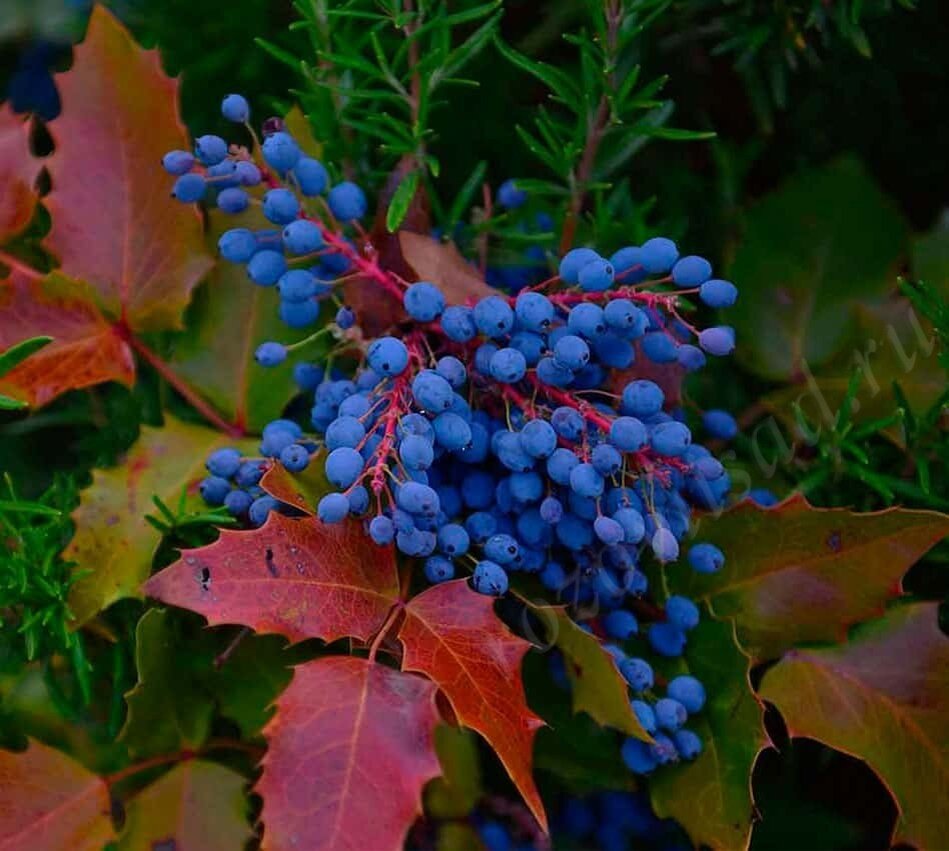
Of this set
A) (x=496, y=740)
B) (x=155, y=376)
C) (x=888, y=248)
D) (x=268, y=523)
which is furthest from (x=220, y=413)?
(x=888, y=248)

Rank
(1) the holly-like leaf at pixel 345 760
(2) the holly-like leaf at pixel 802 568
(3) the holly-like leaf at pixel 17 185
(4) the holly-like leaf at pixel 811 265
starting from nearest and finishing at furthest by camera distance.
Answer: (1) the holly-like leaf at pixel 345 760
(2) the holly-like leaf at pixel 802 568
(3) the holly-like leaf at pixel 17 185
(4) the holly-like leaf at pixel 811 265

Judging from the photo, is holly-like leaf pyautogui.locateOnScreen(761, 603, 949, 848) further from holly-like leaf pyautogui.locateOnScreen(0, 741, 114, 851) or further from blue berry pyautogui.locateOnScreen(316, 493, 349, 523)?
holly-like leaf pyautogui.locateOnScreen(0, 741, 114, 851)

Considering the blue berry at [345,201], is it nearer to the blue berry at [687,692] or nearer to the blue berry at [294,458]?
the blue berry at [294,458]

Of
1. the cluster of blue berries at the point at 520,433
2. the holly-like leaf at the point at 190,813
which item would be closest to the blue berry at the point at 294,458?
the cluster of blue berries at the point at 520,433

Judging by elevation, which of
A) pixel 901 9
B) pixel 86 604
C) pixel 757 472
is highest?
pixel 901 9

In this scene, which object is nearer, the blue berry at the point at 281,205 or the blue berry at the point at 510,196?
the blue berry at the point at 281,205

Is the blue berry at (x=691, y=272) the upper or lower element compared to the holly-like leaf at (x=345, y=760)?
upper

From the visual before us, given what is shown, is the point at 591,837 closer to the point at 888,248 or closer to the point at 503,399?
the point at 503,399
